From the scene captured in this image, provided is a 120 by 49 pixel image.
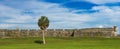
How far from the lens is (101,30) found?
300ft

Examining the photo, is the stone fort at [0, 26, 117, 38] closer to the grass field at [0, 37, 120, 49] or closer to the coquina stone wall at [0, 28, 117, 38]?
the coquina stone wall at [0, 28, 117, 38]

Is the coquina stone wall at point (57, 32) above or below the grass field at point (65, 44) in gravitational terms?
above

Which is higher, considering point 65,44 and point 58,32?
point 58,32

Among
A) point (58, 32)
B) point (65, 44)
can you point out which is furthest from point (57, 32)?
point (65, 44)

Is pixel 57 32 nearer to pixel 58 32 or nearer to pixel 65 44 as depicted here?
pixel 58 32

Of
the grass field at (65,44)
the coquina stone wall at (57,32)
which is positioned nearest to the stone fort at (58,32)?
the coquina stone wall at (57,32)

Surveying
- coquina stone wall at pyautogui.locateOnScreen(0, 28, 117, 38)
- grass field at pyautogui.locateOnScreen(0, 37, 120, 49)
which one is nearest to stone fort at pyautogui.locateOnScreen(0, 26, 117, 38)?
coquina stone wall at pyautogui.locateOnScreen(0, 28, 117, 38)

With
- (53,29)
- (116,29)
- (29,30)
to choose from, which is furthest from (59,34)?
(116,29)

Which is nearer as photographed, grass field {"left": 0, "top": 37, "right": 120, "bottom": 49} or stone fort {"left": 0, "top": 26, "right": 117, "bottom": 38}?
grass field {"left": 0, "top": 37, "right": 120, "bottom": 49}

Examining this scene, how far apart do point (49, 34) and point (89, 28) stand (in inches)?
420

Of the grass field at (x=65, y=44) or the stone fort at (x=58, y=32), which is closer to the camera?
the grass field at (x=65, y=44)

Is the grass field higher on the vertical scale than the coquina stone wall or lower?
lower

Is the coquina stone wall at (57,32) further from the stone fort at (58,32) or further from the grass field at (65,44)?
the grass field at (65,44)

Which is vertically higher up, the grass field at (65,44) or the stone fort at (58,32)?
the stone fort at (58,32)
